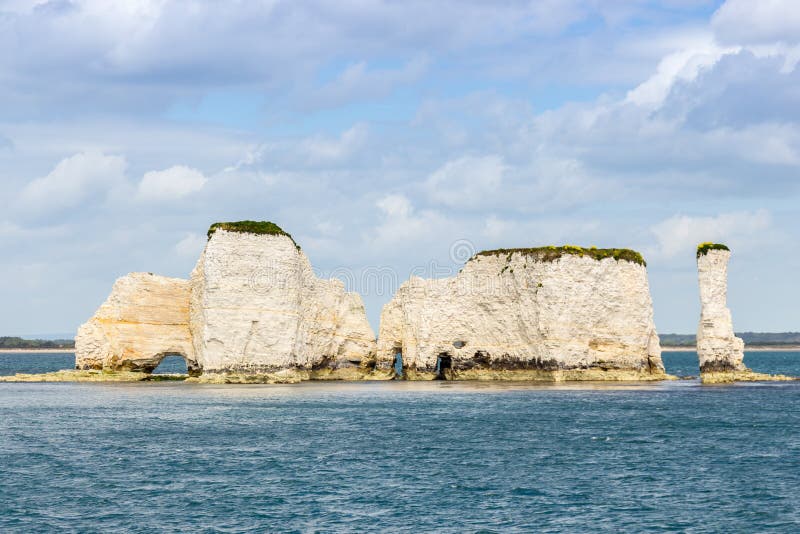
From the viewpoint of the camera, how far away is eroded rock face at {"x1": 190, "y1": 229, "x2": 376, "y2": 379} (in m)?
69.0

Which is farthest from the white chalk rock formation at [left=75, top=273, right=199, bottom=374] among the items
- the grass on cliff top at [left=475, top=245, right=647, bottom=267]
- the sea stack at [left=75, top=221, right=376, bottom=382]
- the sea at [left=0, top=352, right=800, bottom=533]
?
the grass on cliff top at [left=475, top=245, right=647, bottom=267]

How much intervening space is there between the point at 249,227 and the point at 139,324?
13.7 metres

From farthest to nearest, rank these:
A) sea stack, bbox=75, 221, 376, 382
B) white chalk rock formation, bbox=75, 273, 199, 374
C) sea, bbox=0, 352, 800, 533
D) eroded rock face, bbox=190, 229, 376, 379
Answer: white chalk rock formation, bbox=75, 273, 199, 374 < sea stack, bbox=75, 221, 376, 382 < eroded rock face, bbox=190, 229, 376, 379 < sea, bbox=0, 352, 800, 533

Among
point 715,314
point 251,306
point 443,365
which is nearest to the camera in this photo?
point 251,306

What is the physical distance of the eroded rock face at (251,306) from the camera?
69000mm

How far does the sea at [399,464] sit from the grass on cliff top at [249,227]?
14770mm

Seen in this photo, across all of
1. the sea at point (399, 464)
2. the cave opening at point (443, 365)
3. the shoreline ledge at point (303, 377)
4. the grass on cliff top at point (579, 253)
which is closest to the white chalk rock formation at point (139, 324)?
the shoreline ledge at point (303, 377)

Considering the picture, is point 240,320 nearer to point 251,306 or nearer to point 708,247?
point 251,306

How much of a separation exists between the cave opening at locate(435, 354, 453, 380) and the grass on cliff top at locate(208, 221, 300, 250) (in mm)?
19096

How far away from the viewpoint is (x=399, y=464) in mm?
36219

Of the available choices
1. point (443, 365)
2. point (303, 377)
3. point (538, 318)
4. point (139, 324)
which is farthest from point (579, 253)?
point (139, 324)

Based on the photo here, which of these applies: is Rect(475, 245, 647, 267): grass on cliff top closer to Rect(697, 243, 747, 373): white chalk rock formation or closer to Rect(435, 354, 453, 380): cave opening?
Rect(697, 243, 747, 373): white chalk rock formation

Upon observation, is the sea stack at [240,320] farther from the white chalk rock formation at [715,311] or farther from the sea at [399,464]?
the white chalk rock formation at [715,311]

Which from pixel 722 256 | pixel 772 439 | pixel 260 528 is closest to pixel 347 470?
pixel 260 528
